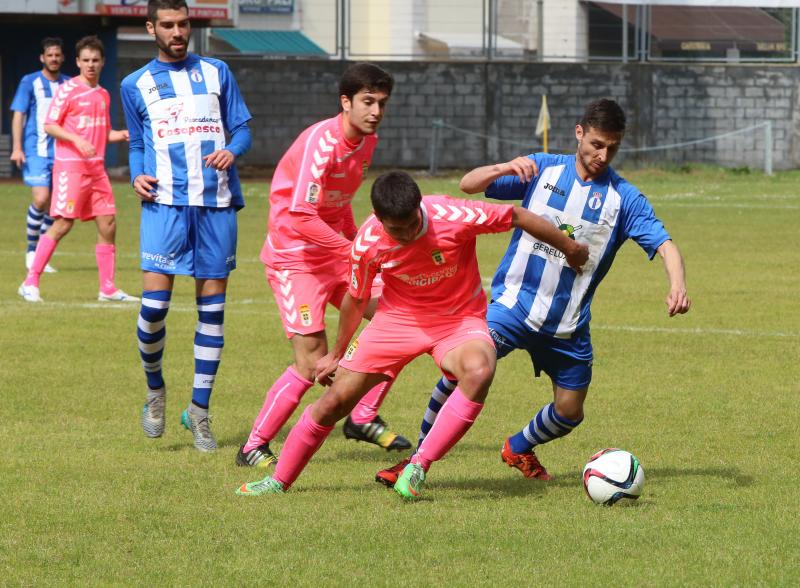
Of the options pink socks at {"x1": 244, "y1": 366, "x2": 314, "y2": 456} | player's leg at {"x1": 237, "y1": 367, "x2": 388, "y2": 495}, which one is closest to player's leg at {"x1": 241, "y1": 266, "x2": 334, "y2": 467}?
pink socks at {"x1": 244, "y1": 366, "x2": 314, "y2": 456}

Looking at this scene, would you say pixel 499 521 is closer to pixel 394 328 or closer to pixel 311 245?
pixel 394 328

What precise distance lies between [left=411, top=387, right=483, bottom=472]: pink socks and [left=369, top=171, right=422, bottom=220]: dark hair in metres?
0.88

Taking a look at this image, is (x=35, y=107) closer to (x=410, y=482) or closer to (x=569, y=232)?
(x=569, y=232)

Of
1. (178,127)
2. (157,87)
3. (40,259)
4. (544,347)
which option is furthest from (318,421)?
A: (40,259)

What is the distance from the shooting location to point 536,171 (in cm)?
635

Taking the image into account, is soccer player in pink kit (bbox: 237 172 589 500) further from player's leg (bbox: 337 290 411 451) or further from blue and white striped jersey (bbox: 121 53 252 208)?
blue and white striped jersey (bbox: 121 53 252 208)

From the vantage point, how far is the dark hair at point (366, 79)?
6.85m

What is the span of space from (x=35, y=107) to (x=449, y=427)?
11264 millimetres

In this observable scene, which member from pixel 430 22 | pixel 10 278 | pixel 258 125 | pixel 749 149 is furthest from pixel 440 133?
pixel 10 278

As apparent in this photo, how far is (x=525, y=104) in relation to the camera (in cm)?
3506

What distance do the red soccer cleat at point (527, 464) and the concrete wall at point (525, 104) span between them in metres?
28.3

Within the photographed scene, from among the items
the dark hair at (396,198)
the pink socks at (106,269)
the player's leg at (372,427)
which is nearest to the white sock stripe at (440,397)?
the player's leg at (372,427)

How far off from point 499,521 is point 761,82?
30648 mm

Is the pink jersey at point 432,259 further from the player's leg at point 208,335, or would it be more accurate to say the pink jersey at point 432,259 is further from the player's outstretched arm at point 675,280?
the player's leg at point 208,335
